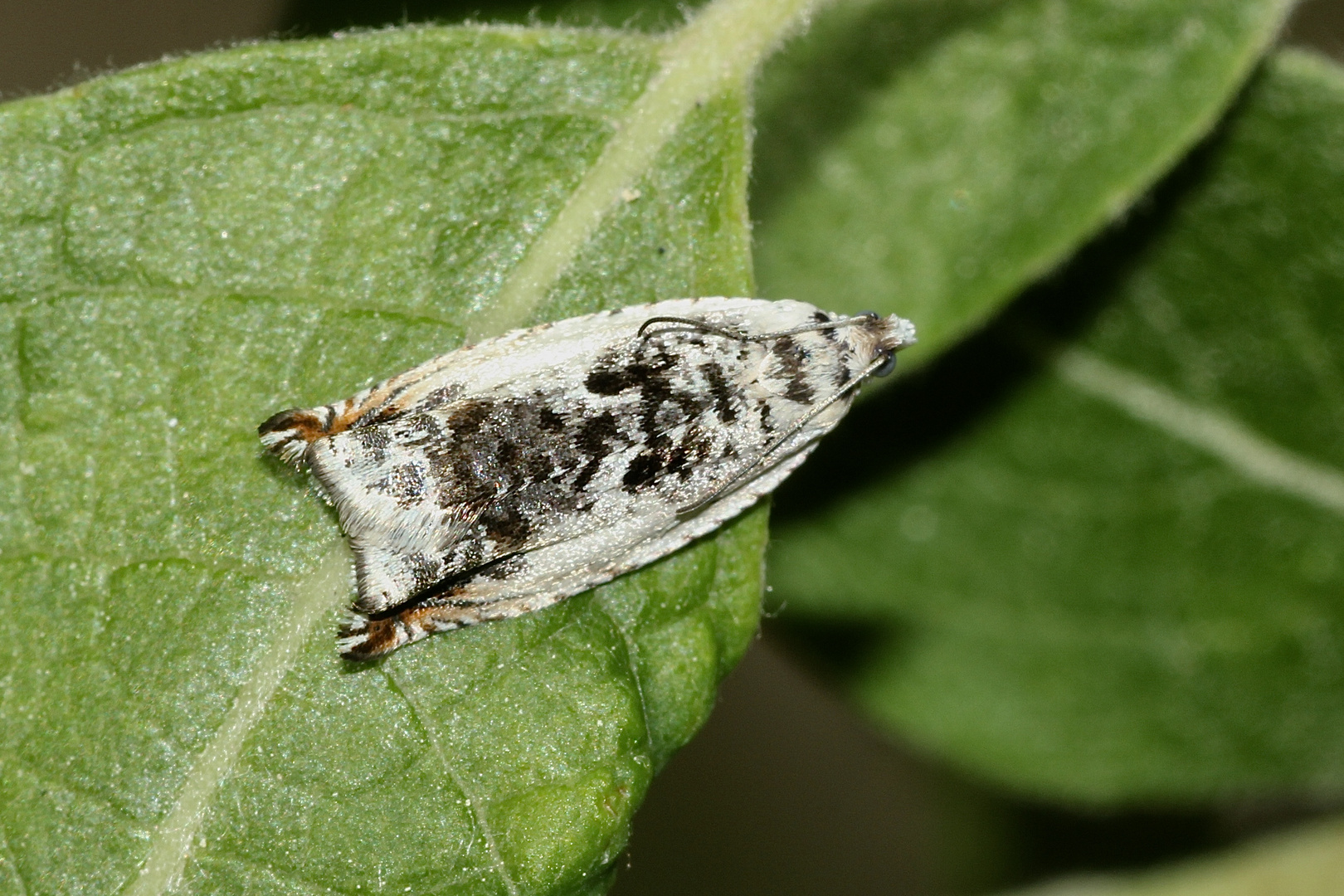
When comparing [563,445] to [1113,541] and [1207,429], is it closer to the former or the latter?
[1113,541]

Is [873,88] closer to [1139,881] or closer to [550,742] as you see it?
[550,742]

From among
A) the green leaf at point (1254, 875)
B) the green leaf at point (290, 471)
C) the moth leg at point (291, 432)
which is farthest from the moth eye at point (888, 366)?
the green leaf at point (1254, 875)

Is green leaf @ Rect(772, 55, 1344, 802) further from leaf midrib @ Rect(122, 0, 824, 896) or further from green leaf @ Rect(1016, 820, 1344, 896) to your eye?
leaf midrib @ Rect(122, 0, 824, 896)

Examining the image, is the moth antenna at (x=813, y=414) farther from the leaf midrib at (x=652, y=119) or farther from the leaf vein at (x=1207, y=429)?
the leaf vein at (x=1207, y=429)

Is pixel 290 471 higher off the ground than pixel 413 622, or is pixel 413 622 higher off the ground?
pixel 290 471

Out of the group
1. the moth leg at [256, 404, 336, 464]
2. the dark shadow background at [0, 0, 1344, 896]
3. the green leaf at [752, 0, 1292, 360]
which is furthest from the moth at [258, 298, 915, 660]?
the dark shadow background at [0, 0, 1344, 896]

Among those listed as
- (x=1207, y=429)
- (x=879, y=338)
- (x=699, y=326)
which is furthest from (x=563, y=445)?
(x=1207, y=429)
